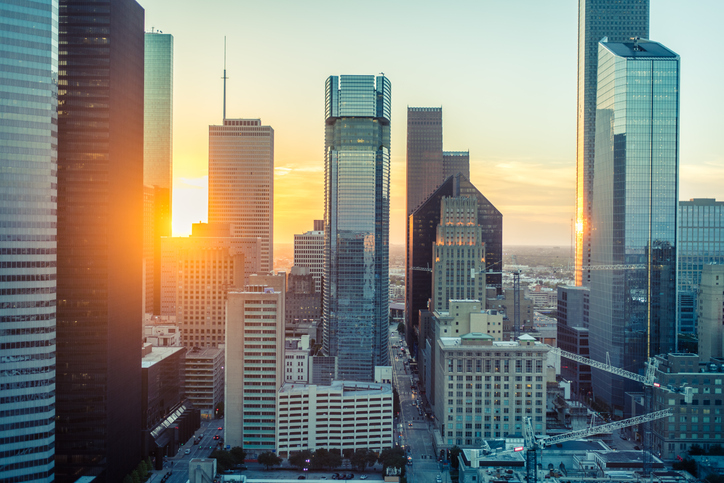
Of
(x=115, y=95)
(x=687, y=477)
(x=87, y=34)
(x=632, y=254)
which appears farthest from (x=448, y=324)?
(x=87, y=34)

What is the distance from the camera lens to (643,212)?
474ft

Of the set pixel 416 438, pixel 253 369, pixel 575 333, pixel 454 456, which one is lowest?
pixel 416 438

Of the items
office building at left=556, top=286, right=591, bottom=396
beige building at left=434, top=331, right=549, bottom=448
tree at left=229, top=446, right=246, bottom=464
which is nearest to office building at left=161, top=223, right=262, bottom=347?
tree at left=229, top=446, right=246, bottom=464

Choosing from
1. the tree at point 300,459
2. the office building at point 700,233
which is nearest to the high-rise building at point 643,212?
the office building at point 700,233

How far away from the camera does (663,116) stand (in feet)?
470

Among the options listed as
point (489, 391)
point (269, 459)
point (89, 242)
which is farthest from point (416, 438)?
point (89, 242)

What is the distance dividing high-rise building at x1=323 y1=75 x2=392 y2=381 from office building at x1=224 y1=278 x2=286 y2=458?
51423 millimetres

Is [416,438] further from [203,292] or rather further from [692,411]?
[203,292]

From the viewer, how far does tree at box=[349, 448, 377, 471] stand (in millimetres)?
111938

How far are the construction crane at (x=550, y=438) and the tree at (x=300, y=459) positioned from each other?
40.6 meters

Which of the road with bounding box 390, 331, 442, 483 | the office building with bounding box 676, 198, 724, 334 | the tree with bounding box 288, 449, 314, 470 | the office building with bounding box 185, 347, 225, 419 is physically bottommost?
the road with bounding box 390, 331, 442, 483

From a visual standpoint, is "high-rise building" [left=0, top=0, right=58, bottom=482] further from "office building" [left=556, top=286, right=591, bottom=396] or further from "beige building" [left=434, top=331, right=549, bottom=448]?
"office building" [left=556, top=286, right=591, bottom=396]

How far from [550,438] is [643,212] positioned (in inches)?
2549

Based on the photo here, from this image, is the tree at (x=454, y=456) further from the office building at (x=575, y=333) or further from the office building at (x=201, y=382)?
the office building at (x=201, y=382)
